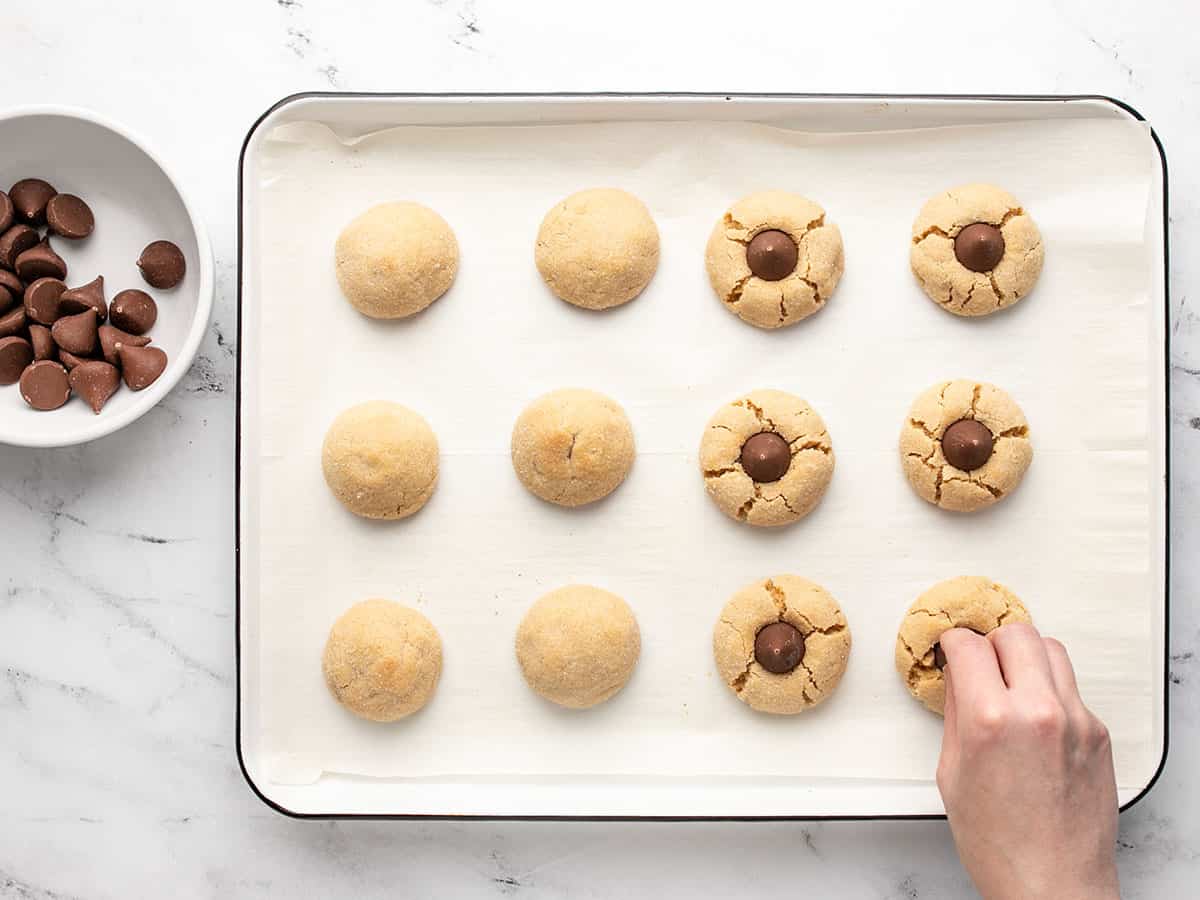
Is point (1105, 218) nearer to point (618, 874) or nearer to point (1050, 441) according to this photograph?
point (1050, 441)

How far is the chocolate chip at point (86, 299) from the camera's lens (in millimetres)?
1617

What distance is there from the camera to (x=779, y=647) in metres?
1.54

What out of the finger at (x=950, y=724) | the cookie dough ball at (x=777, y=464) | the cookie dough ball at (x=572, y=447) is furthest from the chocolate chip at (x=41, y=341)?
the finger at (x=950, y=724)

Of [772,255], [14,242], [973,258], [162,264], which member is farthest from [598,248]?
[14,242]

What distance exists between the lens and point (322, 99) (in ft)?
5.15

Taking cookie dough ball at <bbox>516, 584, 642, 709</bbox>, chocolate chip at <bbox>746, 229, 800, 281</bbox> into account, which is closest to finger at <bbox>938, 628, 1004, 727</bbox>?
cookie dough ball at <bbox>516, 584, 642, 709</bbox>

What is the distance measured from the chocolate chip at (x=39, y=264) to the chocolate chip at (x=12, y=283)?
0.01 metres

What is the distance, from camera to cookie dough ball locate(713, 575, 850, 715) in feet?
5.16

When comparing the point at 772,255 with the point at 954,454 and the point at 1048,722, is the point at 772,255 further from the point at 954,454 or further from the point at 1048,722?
the point at 1048,722

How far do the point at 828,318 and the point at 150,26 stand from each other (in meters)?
1.13

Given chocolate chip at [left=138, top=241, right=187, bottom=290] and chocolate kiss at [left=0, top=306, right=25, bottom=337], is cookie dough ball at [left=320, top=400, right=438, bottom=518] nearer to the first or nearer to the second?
chocolate chip at [left=138, top=241, right=187, bottom=290]

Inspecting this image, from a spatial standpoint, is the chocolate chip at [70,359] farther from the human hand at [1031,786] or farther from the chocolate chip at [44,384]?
the human hand at [1031,786]

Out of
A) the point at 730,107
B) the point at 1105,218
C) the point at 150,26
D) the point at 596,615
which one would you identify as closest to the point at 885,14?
the point at 730,107

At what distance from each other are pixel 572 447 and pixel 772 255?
1.28 ft
